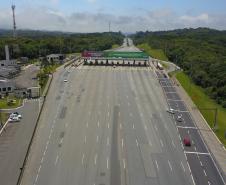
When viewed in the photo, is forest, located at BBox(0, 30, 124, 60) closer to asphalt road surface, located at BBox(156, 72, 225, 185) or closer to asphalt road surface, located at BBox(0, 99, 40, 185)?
asphalt road surface, located at BBox(0, 99, 40, 185)

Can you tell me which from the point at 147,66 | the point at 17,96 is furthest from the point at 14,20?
the point at 17,96

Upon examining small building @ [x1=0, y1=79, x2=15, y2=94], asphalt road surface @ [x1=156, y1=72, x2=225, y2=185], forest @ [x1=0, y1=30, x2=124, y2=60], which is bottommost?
asphalt road surface @ [x1=156, y1=72, x2=225, y2=185]

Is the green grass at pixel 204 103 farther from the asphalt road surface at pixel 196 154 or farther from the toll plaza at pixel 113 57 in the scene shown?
the toll plaza at pixel 113 57

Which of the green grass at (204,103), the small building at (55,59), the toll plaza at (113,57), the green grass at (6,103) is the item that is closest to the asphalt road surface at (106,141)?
the green grass at (6,103)

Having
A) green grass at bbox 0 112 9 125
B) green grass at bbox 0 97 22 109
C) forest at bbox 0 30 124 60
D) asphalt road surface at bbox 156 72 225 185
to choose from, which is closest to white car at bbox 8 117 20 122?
green grass at bbox 0 112 9 125

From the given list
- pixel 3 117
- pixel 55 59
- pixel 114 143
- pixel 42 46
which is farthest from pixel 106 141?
pixel 42 46

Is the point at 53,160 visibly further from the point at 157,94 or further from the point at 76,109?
the point at 157,94

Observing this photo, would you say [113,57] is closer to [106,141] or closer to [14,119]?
[14,119]

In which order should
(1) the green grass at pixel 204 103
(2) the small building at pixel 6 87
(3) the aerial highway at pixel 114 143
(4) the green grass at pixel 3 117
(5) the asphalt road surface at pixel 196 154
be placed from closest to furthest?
1. (3) the aerial highway at pixel 114 143
2. (5) the asphalt road surface at pixel 196 154
3. (1) the green grass at pixel 204 103
4. (4) the green grass at pixel 3 117
5. (2) the small building at pixel 6 87
